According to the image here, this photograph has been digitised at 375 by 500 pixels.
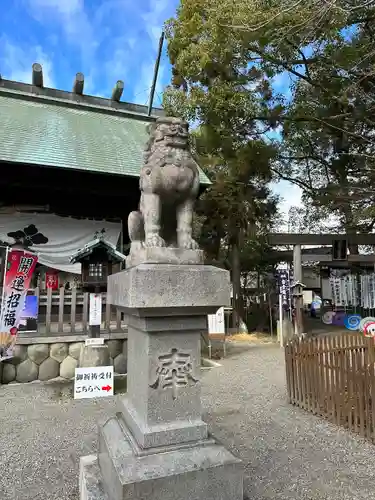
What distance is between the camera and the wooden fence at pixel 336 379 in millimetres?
3871

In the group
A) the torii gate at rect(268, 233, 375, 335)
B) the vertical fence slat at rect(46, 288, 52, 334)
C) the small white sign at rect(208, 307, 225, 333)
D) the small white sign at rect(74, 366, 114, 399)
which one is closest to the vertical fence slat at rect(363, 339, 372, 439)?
the small white sign at rect(74, 366, 114, 399)

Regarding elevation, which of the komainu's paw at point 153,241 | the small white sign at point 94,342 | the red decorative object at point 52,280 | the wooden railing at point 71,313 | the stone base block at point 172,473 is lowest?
the stone base block at point 172,473

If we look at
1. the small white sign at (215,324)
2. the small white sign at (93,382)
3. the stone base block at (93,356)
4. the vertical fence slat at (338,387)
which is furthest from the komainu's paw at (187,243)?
the small white sign at (215,324)

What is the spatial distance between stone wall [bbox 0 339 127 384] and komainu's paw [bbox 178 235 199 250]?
4978 millimetres

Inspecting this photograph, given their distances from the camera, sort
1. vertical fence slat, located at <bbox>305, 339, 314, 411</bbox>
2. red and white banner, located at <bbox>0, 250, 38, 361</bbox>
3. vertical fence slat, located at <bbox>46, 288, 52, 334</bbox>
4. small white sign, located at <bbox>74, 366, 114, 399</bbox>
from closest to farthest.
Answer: vertical fence slat, located at <bbox>305, 339, 314, 411</bbox>, small white sign, located at <bbox>74, 366, 114, 399</bbox>, red and white banner, located at <bbox>0, 250, 38, 361</bbox>, vertical fence slat, located at <bbox>46, 288, 52, 334</bbox>

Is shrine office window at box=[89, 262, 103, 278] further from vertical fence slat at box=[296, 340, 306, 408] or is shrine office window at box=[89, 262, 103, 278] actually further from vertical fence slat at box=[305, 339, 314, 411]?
vertical fence slat at box=[305, 339, 314, 411]

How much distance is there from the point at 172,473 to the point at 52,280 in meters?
7.41

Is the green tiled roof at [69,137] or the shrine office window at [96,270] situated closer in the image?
the shrine office window at [96,270]

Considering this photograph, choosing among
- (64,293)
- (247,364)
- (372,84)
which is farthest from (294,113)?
(64,293)

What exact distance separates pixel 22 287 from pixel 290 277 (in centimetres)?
906

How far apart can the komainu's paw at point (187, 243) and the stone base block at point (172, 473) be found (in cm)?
119

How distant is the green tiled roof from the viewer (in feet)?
26.0

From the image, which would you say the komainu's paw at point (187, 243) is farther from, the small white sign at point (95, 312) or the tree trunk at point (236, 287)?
the tree trunk at point (236, 287)

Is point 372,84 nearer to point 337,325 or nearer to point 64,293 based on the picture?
point 64,293
